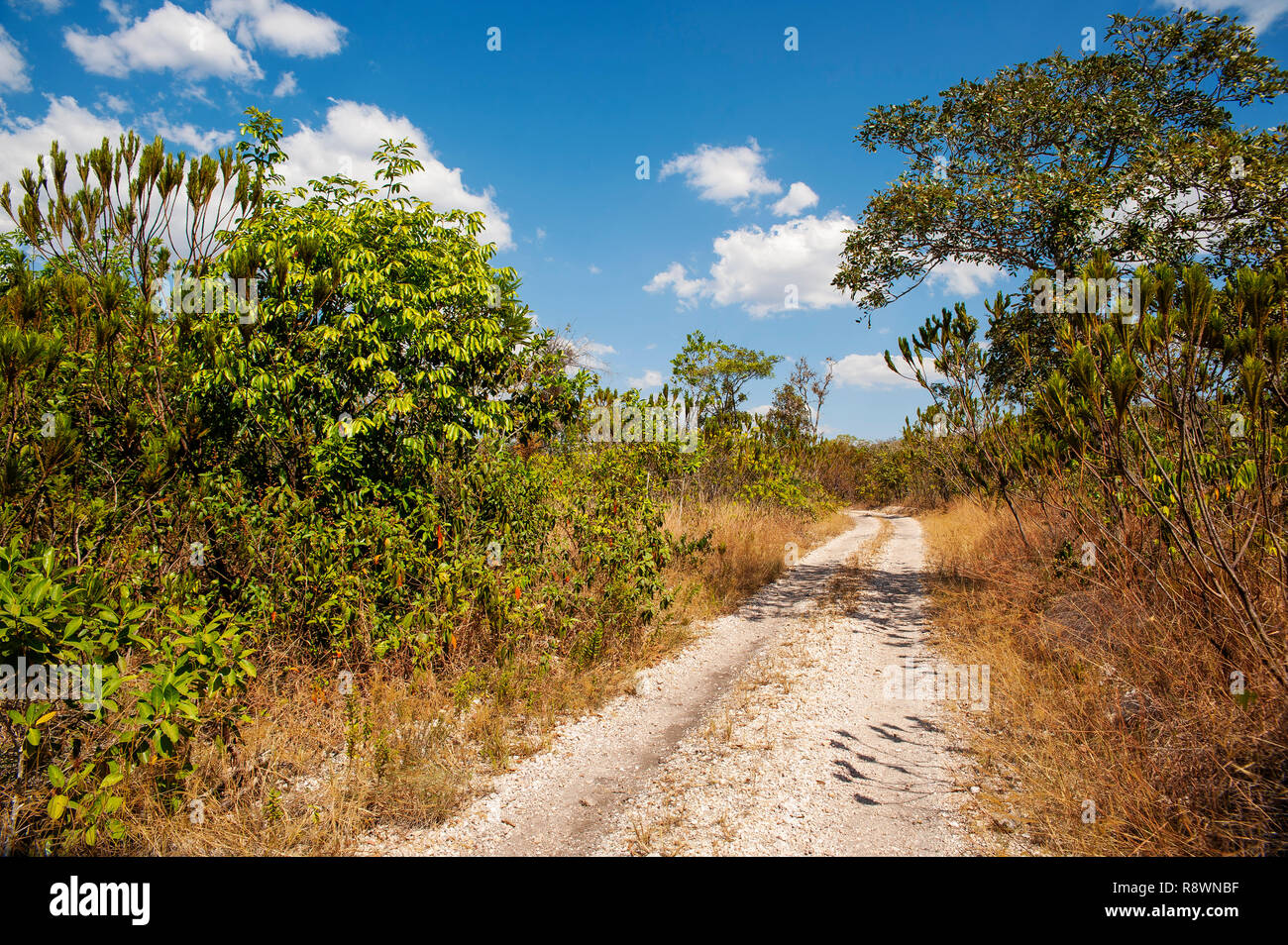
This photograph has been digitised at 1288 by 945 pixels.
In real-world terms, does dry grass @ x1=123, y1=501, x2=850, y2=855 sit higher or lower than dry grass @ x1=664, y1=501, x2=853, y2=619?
lower

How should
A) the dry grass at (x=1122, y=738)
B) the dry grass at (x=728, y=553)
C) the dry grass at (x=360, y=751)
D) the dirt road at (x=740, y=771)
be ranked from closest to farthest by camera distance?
the dry grass at (x=1122, y=738), the dry grass at (x=360, y=751), the dirt road at (x=740, y=771), the dry grass at (x=728, y=553)

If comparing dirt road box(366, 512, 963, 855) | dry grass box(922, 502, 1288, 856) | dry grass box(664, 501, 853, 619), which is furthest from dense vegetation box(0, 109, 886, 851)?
dry grass box(922, 502, 1288, 856)

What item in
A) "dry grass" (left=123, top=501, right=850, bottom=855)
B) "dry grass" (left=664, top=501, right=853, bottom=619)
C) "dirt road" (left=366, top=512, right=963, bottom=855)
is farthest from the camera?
"dry grass" (left=664, top=501, right=853, bottom=619)

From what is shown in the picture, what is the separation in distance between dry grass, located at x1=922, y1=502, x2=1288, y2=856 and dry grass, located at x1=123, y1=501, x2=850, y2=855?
2912 millimetres

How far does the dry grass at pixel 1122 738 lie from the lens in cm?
263

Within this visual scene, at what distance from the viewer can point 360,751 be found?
137 inches

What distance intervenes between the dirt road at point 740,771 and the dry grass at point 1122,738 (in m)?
0.43

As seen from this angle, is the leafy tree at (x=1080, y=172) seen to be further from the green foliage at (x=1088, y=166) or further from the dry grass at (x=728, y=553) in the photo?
the dry grass at (x=728, y=553)

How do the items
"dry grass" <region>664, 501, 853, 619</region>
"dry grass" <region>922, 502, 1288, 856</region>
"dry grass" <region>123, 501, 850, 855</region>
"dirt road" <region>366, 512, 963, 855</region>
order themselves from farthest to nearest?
"dry grass" <region>664, 501, 853, 619</region> → "dirt road" <region>366, 512, 963, 855</region> → "dry grass" <region>123, 501, 850, 855</region> → "dry grass" <region>922, 502, 1288, 856</region>

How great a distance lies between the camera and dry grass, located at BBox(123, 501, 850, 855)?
2740mm

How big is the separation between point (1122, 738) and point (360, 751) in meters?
4.47

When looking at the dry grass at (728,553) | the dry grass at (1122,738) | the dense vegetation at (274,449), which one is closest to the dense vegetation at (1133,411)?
Result: the dry grass at (1122,738)

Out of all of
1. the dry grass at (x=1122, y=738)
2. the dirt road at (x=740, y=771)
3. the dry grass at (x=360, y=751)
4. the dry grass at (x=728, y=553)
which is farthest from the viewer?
the dry grass at (x=728, y=553)

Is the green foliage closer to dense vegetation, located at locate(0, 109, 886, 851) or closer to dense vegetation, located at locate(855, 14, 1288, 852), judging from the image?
dense vegetation, located at locate(855, 14, 1288, 852)
